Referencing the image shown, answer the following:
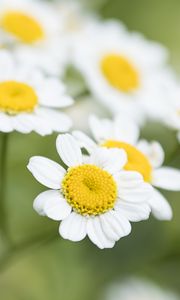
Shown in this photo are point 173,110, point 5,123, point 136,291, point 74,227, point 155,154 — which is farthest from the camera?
point 136,291

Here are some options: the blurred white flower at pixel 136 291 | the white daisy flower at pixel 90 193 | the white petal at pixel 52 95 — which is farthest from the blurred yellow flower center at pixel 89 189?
the blurred white flower at pixel 136 291

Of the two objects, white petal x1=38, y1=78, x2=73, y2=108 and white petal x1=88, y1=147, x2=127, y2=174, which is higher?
white petal x1=38, y1=78, x2=73, y2=108

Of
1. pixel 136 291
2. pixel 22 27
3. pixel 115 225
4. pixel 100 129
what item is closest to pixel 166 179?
pixel 100 129

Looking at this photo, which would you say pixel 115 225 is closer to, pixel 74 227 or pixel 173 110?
pixel 74 227

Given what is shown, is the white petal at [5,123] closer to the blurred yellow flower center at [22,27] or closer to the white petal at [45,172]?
the white petal at [45,172]

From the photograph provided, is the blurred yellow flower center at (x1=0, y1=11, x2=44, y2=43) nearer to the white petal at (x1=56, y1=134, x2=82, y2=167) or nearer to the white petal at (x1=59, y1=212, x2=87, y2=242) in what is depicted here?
the white petal at (x1=56, y1=134, x2=82, y2=167)

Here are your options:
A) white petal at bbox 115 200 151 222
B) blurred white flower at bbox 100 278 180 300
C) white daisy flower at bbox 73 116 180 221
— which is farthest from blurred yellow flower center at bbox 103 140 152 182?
blurred white flower at bbox 100 278 180 300

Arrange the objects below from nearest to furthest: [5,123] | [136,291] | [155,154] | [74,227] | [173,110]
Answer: [74,227] < [5,123] < [155,154] < [173,110] < [136,291]
